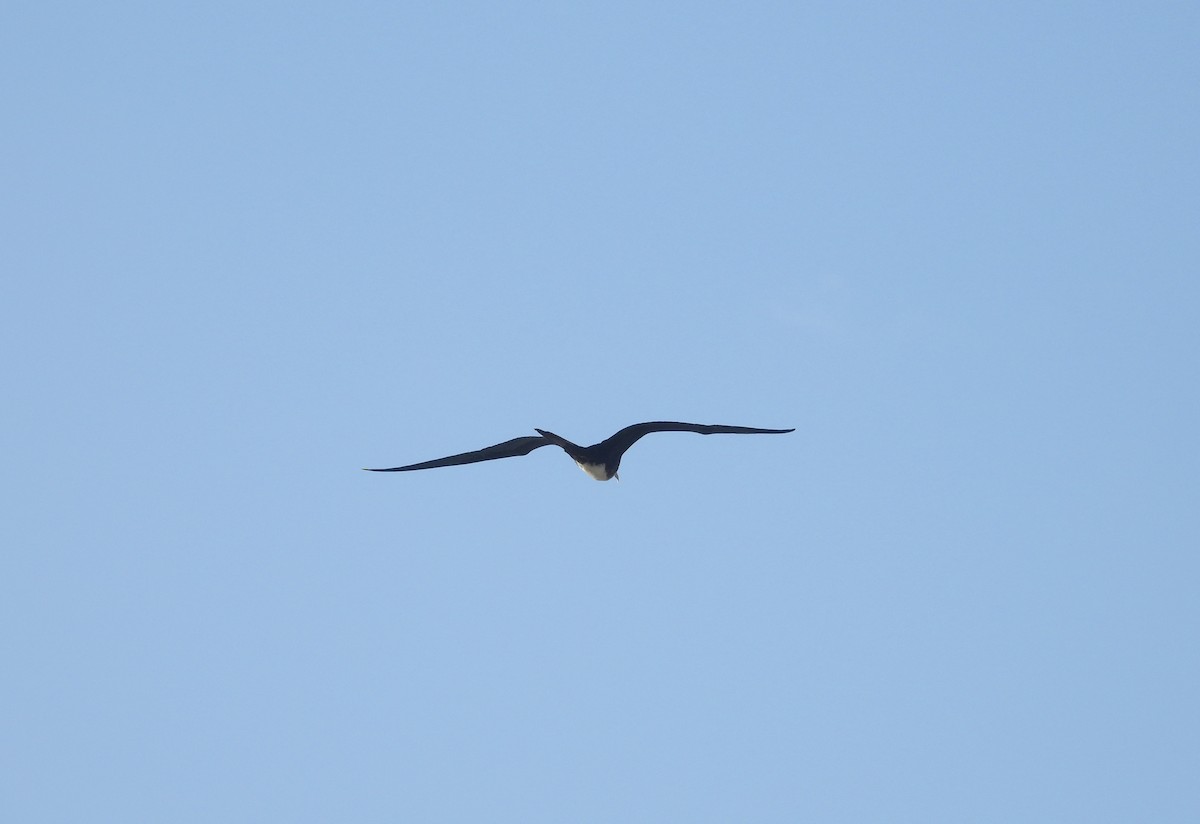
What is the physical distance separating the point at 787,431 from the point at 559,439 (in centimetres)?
543

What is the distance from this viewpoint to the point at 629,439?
3147cm

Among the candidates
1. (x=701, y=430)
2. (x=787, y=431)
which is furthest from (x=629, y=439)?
(x=787, y=431)

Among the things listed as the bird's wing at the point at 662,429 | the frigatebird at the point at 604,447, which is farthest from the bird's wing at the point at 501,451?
the bird's wing at the point at 662,429

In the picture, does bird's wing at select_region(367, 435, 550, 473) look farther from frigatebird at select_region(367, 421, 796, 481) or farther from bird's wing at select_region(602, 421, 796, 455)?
bird's wing at select_region(602, 421, 796, 455)

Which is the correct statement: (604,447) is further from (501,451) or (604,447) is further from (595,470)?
(501,451)

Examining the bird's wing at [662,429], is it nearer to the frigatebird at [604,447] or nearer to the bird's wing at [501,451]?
the frigatebird at [604,447]

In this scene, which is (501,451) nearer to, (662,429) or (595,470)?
(595,470)

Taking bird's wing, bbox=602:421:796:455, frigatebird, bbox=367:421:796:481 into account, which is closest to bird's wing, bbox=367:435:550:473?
frigatebird, bbox=367:421:796:481

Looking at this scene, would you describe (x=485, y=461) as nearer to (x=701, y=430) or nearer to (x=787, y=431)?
(x=701, y=430)

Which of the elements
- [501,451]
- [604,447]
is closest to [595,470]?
[604,447]

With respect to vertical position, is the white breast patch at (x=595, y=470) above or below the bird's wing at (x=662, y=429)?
below

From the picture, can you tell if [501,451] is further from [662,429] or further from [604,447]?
[662,429]

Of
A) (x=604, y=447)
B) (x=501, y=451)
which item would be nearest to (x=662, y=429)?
(x=604, y=447)

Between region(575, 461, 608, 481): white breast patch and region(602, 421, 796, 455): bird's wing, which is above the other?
region(602, 421, 796, 455): bird's wing
